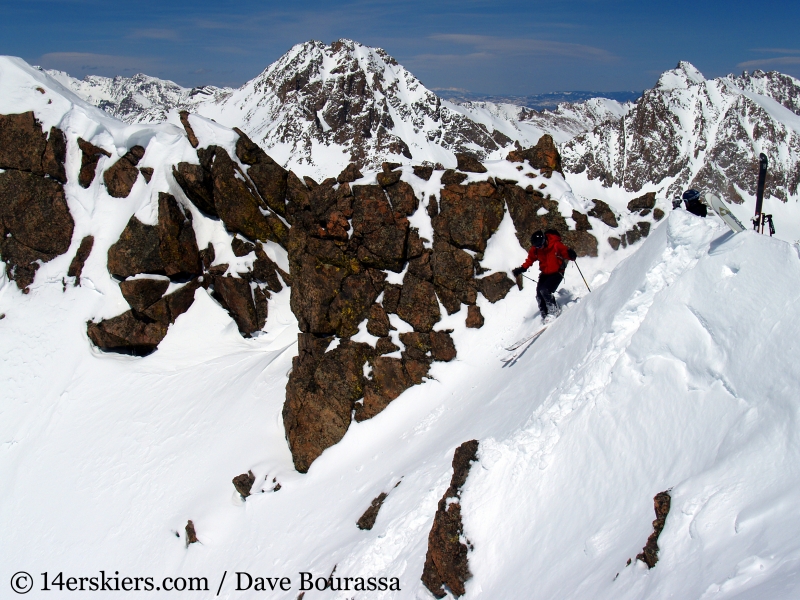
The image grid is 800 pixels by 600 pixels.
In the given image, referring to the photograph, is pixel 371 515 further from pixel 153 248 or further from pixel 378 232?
pixel 153 248

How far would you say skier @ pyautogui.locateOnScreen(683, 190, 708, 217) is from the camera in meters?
9.95

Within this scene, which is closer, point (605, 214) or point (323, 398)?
point (323, 398)

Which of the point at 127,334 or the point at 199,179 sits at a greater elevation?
the point at 199,179

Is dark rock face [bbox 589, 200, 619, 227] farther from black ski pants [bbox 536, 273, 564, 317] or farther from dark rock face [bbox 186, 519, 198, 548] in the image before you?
dark rock face [bbox 186, 519, 198, 548]

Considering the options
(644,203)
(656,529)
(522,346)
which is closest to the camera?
(656,529)

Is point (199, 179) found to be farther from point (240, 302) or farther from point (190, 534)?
point (190, 534)

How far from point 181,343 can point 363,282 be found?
11.2 metres

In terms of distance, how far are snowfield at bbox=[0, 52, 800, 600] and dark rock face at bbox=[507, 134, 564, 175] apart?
0.90 m

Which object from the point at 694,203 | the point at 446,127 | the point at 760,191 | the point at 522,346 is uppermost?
the point at 446,127

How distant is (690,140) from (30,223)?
218257 millimetres

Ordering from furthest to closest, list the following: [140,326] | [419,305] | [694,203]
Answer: [140,326] → [419,305] → [694,203]

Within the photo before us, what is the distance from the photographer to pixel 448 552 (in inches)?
332

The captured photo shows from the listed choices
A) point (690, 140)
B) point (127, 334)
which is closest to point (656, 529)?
point (127, 334)

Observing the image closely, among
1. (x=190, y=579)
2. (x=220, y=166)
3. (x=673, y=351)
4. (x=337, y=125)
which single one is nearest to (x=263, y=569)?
(x=190, y=579)
